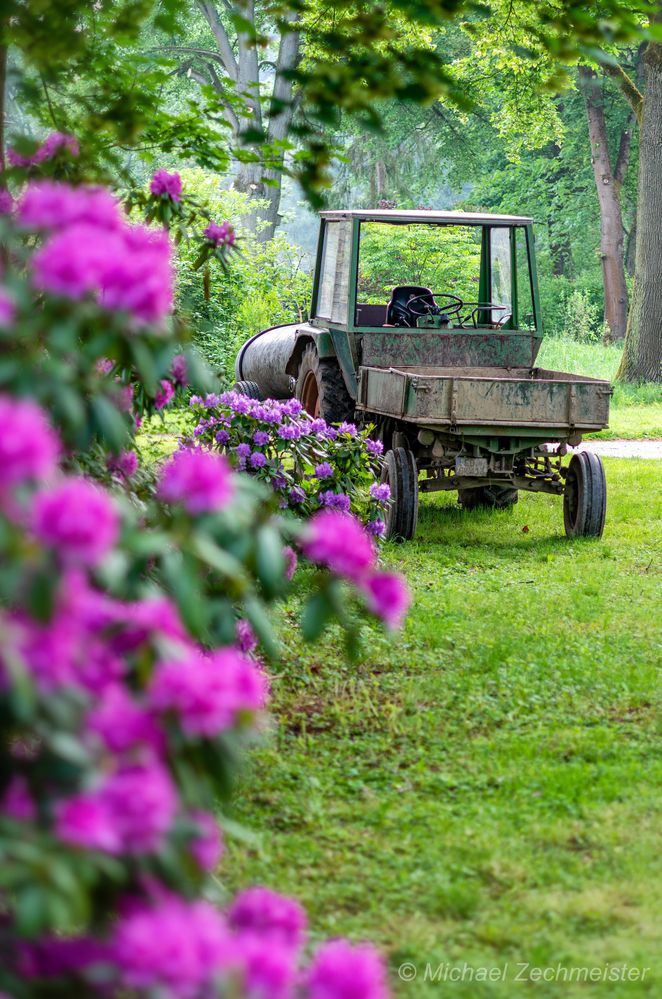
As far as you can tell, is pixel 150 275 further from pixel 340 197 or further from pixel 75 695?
pixel 340 197

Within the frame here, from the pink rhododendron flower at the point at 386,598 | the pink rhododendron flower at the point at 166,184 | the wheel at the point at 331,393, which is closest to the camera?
the pink rhododendron flower at the point at 386,598

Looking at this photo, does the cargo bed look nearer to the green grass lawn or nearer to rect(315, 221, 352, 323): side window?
the green grass lawn

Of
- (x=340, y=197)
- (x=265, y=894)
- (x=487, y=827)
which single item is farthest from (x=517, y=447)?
(x=340, y=197)

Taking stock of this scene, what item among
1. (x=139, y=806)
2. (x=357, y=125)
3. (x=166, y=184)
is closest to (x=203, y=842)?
(x=139, y=806)

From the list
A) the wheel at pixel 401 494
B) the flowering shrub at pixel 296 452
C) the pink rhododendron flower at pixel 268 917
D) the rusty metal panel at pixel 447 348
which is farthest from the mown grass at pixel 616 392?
the pink rhododendron flower at pixel 268 917

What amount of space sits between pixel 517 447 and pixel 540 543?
735mm

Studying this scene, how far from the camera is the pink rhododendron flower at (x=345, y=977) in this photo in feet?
5.57

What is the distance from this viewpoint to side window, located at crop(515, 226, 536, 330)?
1066 cm

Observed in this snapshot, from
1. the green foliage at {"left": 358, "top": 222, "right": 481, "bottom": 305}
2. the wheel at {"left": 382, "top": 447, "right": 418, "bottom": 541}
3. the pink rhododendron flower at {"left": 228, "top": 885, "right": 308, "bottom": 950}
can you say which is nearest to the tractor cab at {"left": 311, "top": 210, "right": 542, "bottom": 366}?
the wheel at {"left": 382, "top": 447, "right": 418, "bottom": 541}

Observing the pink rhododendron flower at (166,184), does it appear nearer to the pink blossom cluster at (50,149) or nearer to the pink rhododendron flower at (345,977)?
the pink blossom cluster at (50,149)

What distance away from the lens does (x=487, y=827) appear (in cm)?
407

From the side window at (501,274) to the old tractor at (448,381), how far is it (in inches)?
0.4

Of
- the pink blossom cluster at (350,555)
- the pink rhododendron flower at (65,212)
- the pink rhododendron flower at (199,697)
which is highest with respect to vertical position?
the pink rhododendron flower at (65,212)

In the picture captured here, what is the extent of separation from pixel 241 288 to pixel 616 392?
19.5ft
